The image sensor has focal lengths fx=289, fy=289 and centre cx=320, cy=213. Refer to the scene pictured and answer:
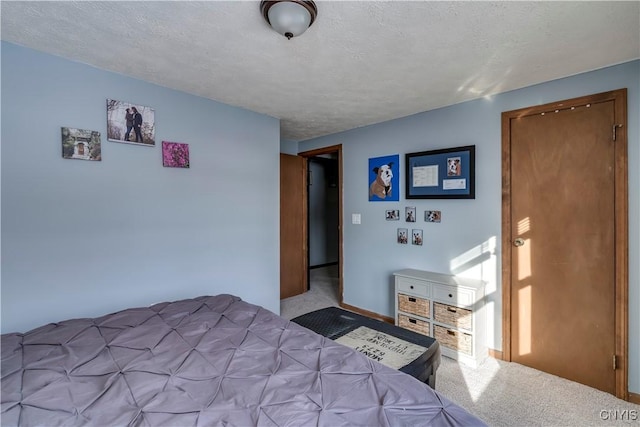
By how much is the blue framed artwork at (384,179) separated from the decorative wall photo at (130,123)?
234 centimetres

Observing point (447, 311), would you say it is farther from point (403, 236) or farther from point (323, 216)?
point (323, 216)

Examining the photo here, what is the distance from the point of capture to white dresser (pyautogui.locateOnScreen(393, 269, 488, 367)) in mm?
2512

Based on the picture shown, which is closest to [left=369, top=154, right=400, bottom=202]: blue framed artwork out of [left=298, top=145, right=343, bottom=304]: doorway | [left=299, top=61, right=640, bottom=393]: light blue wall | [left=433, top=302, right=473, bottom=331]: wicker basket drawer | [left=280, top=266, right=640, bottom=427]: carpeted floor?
[left=299, top=61, right=640, bottom=393]: light blue wall

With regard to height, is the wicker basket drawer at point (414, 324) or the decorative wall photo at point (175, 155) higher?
the decorative wall photo at point (175, 155)

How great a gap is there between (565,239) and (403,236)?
4.61 feet

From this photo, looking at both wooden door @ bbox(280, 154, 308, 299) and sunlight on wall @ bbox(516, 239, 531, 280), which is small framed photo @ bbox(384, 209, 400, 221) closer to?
sunlight on wall @ bbox(516, 239, 531, 280)

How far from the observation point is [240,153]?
9.56ft

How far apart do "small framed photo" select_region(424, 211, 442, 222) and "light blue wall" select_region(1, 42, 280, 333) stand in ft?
5.66

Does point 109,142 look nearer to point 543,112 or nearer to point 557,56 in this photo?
point 557,56

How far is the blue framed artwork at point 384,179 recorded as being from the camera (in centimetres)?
333

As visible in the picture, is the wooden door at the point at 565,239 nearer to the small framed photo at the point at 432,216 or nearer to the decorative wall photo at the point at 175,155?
the small framed photo at the point at 432,216

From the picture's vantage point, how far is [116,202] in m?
2.14

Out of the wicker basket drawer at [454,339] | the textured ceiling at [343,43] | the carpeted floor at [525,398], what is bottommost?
the carpeted floor at [525,398]

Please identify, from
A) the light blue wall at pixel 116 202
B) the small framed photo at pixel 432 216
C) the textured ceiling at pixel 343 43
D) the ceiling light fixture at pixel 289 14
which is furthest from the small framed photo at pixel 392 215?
the ceiling light fixture at pixel 289 14
